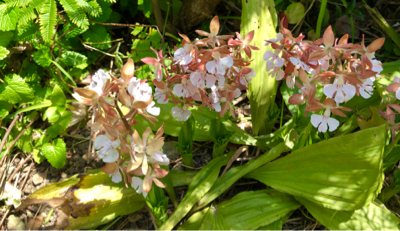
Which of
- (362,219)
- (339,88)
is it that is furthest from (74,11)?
(362,219)

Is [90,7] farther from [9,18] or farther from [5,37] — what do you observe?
[5,37]

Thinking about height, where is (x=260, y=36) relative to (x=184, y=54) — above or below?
below

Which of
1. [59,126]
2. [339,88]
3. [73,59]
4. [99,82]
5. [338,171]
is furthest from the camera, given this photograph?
[73,59]

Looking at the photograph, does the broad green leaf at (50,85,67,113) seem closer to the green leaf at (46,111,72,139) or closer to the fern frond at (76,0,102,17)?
the green leaf at (46,111,72,139)

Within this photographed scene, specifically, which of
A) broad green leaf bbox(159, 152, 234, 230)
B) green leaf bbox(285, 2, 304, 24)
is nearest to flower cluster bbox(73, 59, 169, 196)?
broad green leaf bbox(159, 152, 234, 230)

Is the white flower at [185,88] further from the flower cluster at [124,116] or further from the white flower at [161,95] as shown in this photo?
the flower cluster at [124,116]

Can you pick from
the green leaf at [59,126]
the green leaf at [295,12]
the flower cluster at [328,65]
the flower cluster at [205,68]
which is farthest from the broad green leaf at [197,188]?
the green leaf at [295,12]

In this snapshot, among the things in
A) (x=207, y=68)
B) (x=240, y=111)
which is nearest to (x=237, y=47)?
(x=207, y=68)
